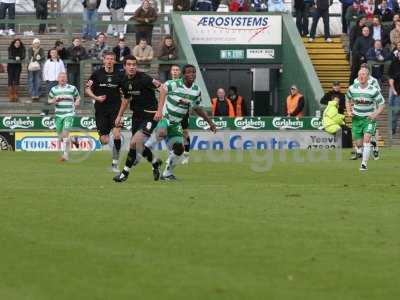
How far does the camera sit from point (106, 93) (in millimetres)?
→ 26000

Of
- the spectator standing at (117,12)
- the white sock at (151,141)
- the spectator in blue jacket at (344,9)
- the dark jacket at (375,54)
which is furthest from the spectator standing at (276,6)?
the white sock at (151,141)

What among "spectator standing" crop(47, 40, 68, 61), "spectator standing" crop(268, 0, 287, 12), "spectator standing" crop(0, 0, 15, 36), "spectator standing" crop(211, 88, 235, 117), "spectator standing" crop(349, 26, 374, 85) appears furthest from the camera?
"spectator standing" crop(268, 0, 287, 12)

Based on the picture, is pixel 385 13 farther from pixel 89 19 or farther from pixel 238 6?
pixel 89 19

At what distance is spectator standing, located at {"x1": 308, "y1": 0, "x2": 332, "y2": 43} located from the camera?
135 ft

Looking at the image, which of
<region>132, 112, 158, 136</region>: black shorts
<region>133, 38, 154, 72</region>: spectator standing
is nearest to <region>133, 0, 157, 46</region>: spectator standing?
<region>133, 38, 154, 72</region>: spectator standing

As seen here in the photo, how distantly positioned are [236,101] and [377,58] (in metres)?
4.75

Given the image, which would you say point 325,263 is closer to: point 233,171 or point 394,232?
point 394,232

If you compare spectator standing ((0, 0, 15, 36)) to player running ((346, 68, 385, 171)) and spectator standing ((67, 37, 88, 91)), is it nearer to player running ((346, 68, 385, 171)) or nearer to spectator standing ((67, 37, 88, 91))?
spectator standing ((67, 37, 88, 91))

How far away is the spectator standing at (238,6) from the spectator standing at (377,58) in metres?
4.72

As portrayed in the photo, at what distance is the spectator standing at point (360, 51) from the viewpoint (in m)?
40.4

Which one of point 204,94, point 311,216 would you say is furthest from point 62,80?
point 311,216

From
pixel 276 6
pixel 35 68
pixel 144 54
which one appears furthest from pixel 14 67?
pixel 276 6

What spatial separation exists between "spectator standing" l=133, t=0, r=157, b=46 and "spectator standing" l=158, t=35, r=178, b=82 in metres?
0.68

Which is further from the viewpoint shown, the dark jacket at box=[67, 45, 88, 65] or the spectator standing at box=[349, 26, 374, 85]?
the spectator standing at box=[349, 26, 374, 85]
